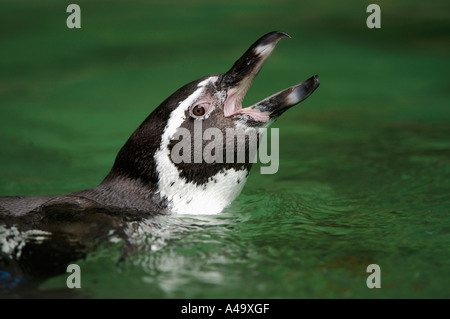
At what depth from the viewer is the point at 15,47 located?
10477 mm

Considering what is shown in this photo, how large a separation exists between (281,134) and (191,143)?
10.6 ft

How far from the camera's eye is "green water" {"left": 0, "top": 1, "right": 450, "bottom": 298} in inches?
164

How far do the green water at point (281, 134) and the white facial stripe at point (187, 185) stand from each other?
0.17m

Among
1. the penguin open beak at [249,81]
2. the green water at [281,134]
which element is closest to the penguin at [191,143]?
the penguin open beak at [249,81]

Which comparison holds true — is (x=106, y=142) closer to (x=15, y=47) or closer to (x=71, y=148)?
(x=71, y=148)

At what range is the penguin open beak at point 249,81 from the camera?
4.95 m

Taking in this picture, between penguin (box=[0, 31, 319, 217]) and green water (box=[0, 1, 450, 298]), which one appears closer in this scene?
green water (box=[0, 1, 450, 298])

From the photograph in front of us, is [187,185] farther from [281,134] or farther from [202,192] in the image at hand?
[281,134]

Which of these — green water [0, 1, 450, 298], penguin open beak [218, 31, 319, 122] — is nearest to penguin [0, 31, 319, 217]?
penguin open beak [218, 31, 319, 122]

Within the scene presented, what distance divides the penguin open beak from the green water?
0.81 metres

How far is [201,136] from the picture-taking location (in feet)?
16.1

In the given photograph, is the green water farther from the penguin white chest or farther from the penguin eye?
the penguin eye

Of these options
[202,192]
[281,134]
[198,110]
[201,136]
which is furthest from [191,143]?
[281,134]
